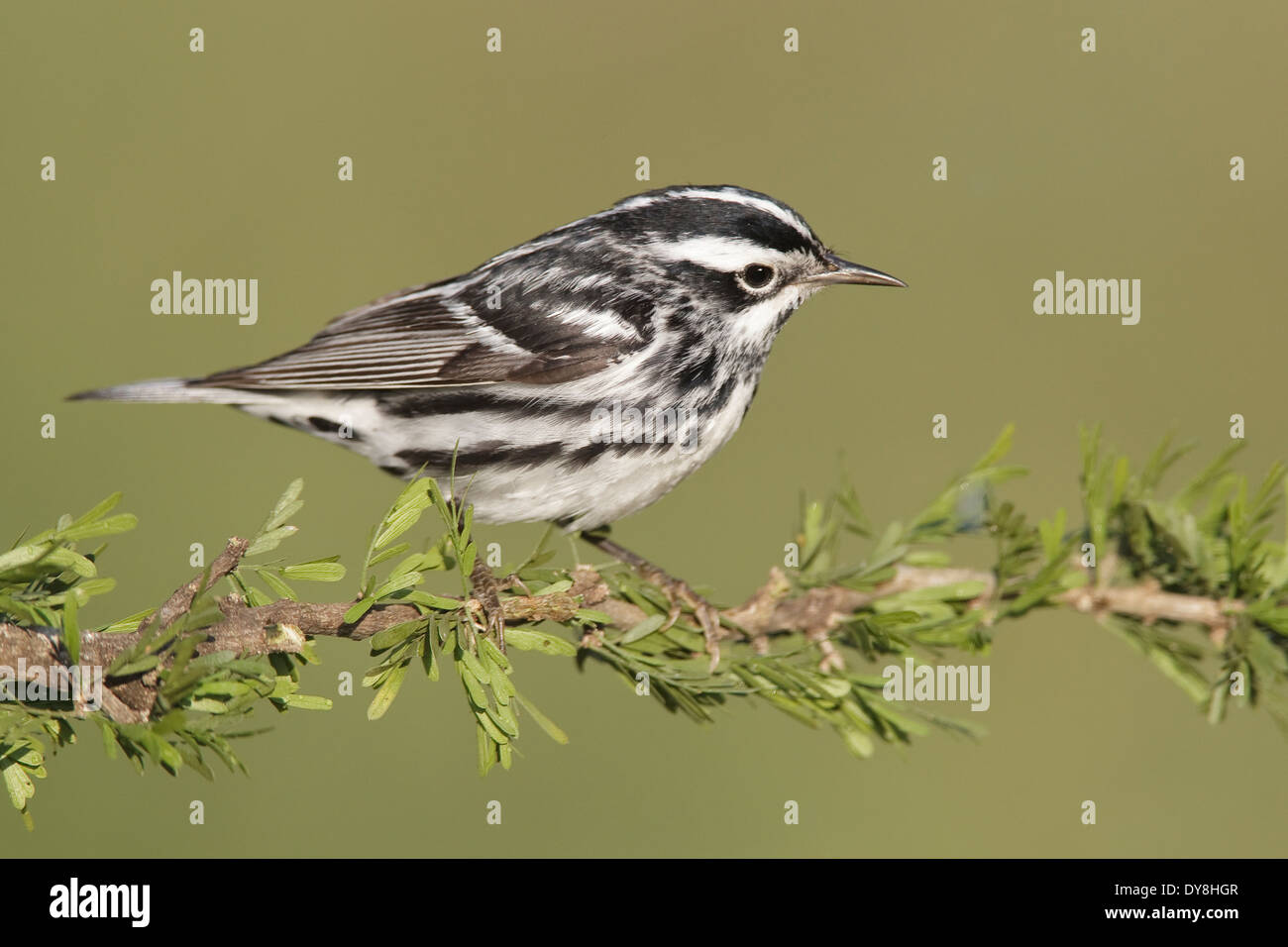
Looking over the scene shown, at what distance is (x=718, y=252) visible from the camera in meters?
3.33

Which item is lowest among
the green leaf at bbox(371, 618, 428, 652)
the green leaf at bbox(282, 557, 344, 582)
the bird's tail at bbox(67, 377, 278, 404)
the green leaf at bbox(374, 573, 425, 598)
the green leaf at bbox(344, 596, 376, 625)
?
the green leaf at bbox(371, 618, 428, 652)

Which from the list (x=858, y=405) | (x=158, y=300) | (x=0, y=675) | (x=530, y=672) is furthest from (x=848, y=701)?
(x=158, y=300)

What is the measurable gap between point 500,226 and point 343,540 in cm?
211

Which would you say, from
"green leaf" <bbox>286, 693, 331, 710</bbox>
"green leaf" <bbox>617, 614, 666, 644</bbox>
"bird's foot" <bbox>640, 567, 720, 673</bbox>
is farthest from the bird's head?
"green leaf" <bbox>286, 693, 331, 710</bbox>

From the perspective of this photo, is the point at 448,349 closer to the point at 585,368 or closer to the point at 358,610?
the point at 585,368

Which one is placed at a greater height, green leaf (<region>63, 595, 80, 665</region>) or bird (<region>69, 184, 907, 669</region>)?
bird (<region>69, 184, 907, 669</region>)

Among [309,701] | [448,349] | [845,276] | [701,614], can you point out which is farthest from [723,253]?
[309,701]

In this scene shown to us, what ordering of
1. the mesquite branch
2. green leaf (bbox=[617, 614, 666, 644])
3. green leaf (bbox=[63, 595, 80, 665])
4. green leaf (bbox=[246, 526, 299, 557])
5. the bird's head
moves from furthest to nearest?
the bird's head, green leaf (bbox=[617, 614, 666, 644]), green leaf (bbox=[246, 526, 299, 557]), the mesquite branch, green leaf (bbox=[63, 595, 80, 665])

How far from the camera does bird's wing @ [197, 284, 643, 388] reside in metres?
3.30

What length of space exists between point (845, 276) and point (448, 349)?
1254mm

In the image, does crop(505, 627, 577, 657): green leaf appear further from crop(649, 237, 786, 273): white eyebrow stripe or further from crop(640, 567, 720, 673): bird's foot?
crop(649, 237, 786, 273): white eyebrow stripe

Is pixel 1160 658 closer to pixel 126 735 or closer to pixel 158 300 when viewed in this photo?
pixel 126 735

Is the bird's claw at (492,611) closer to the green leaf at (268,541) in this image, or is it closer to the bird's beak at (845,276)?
the green leaf at (268,541)

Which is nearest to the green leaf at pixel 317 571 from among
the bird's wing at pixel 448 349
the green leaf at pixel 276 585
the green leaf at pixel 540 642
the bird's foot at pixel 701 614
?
the green leaf at pixel 276 585
